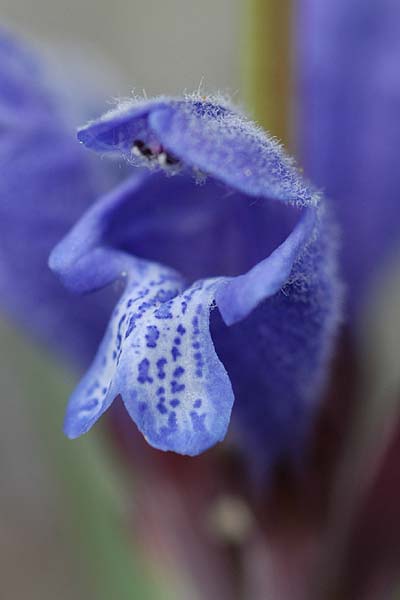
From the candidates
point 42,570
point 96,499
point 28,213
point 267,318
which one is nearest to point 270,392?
point 267,318

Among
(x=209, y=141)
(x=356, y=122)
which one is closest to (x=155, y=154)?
(x=209, y=141)

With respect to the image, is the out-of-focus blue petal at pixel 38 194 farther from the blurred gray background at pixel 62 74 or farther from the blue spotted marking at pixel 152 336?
the blue spotted marking at pixel 152 336

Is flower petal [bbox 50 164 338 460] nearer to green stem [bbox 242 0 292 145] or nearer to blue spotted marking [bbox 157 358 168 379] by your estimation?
blue spotted marking [bbox 157 358 168 379]

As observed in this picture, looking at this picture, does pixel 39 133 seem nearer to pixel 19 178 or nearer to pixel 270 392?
pixel 19 178

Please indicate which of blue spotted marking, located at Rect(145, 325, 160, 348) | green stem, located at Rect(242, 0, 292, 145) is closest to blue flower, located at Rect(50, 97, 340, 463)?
blue spotted marking, located at Rect(145, 325, 160, 348)

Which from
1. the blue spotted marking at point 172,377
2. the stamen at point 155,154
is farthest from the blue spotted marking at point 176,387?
the stamen at point 155,154

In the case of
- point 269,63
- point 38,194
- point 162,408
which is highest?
point 269,63

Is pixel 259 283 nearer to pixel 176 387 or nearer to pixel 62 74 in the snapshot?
pixel 176 387
